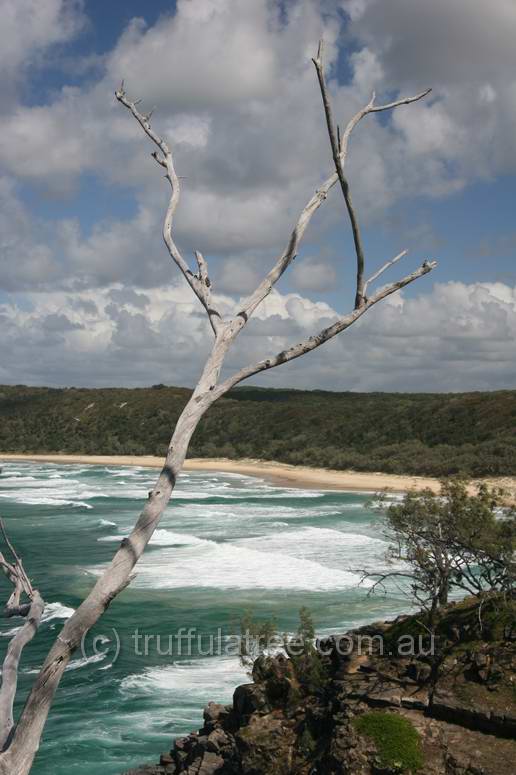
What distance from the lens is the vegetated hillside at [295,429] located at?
55438 mm

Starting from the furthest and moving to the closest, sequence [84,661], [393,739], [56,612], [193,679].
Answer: [56,612], [84,661], [193,679], [393,739]

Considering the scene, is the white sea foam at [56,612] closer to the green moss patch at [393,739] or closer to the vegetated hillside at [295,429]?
the green moss patch at [393,739]

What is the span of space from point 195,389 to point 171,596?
57.5ft

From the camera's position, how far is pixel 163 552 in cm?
2731

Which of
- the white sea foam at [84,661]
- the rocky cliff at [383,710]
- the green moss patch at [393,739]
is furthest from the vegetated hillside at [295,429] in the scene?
the green moss patch at [393,739]

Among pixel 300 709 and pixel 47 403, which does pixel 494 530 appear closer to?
pixel 300 709

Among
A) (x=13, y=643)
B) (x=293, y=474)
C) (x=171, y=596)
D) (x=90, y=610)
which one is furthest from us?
(x=293, y=474)

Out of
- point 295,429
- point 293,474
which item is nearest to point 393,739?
point 293,474

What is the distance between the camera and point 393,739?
24.6ft

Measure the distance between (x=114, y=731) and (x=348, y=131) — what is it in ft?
38.2

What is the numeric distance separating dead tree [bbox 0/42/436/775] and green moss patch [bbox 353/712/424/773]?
4.48 metres

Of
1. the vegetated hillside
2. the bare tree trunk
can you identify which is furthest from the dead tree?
the vegetated hillside

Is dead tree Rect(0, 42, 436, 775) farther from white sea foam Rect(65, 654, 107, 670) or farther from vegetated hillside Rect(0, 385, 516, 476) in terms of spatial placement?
vegetated hillside Rect(0, 385, 516, 476)

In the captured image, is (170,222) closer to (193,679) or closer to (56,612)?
(193,679)
